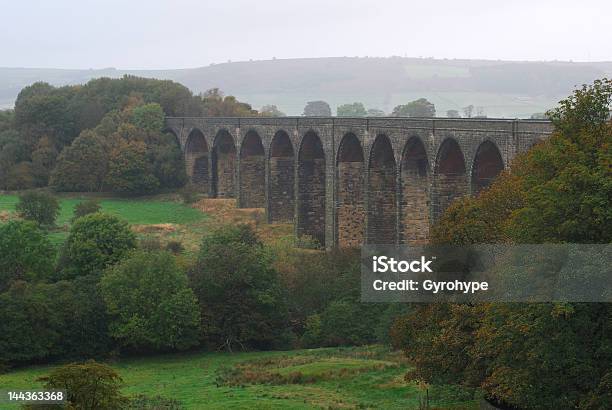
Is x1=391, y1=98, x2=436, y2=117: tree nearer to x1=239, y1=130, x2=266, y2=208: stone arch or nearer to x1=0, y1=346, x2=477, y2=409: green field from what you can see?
x1=239, y1=130, x2=266, y2=208: stone arch

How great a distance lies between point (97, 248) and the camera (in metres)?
50.8

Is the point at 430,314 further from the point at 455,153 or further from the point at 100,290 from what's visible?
the point at 100,290

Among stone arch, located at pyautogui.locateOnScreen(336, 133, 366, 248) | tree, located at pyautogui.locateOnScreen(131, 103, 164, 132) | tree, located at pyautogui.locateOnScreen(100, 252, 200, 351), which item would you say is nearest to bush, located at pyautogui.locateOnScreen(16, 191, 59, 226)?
stone arch, located at pyautogui.locateOnScreen(336, 133, 366, 248)

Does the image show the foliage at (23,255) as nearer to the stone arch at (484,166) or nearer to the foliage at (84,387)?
the stone arch at (484,166)

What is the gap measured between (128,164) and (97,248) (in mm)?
32251

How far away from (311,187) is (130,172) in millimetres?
23855

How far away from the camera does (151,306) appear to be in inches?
1736

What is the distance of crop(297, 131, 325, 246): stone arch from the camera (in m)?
63.4

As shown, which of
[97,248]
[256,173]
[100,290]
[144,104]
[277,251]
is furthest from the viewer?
[144,104]

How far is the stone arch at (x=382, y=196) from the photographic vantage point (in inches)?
2058

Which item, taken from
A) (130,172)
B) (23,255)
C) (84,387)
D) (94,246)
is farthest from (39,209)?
(84,387)

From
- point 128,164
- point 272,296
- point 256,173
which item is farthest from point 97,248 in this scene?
point 128,164

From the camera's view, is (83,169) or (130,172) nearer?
(130,172)

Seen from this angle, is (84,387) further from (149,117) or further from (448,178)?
(149,117)
